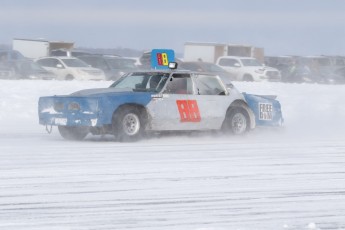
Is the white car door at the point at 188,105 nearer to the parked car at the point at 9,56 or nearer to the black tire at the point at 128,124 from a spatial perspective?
the black tire at the point at 128,124

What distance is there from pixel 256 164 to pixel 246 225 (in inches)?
169

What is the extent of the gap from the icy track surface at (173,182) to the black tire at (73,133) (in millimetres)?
226

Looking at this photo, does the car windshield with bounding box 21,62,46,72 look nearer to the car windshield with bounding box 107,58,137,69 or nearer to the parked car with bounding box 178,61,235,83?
the car windshield with bounding box 107,58,137,69

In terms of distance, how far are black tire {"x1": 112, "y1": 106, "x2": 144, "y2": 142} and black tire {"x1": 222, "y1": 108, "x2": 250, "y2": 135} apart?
1975 mm

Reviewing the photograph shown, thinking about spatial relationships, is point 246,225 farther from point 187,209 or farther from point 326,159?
point 326,159

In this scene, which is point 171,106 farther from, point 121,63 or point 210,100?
point 121,63

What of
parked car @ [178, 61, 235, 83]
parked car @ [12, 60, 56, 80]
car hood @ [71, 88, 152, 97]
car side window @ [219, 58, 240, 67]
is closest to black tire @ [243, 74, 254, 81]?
car side window @ [219, 58, 240, 67]

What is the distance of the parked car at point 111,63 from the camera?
4038cm

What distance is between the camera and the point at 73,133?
596 inches

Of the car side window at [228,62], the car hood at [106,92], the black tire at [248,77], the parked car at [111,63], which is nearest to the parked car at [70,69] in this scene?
the parked car at [111,63]

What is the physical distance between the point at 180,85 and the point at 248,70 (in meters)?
27.4

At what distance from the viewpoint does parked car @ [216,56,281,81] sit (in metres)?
42.4

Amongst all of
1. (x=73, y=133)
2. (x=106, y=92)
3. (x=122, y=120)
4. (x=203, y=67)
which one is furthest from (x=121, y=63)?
(x=122, y=120)

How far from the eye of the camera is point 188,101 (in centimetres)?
1543
